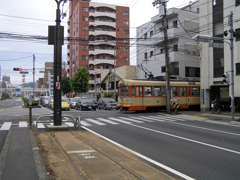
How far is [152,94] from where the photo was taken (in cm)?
2353

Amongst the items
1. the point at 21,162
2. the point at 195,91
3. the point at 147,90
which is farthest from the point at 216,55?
the point at 21,162

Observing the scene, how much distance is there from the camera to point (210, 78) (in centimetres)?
2484

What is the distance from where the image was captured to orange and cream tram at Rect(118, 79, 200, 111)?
22422 mm

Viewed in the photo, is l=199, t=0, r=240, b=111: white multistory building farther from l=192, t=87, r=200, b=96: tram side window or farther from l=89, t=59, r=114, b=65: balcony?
l=89, t=59, r=114, b=65: balcony

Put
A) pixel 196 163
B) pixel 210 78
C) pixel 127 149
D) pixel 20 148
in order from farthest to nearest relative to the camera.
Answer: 1. pixel 210 78
2. pixel 127 149
3. pixel 20 148
4. pixel 196 163

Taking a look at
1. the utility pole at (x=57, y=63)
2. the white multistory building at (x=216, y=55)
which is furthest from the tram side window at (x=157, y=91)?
the utility pole at (x=57, y=63)

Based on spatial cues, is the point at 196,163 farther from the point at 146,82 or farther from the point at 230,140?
the point at 146,82

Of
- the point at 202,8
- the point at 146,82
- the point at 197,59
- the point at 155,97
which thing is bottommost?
the point at 155,97

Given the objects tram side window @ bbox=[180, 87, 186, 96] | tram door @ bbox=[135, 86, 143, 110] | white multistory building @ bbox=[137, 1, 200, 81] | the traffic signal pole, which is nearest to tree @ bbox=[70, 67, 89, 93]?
white multistory building @ bbox=[137, 1, 200, 81]

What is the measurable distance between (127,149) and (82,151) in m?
1.67

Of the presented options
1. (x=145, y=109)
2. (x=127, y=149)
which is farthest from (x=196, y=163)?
(x=145, y=109)

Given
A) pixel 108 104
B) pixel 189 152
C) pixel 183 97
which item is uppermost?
pixel 183 97

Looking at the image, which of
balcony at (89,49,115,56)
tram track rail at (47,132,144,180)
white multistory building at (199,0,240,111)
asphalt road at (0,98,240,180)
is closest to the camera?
tram track rail at (47,132,144,180)

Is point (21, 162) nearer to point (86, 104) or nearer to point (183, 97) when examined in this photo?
point (183, 97)
